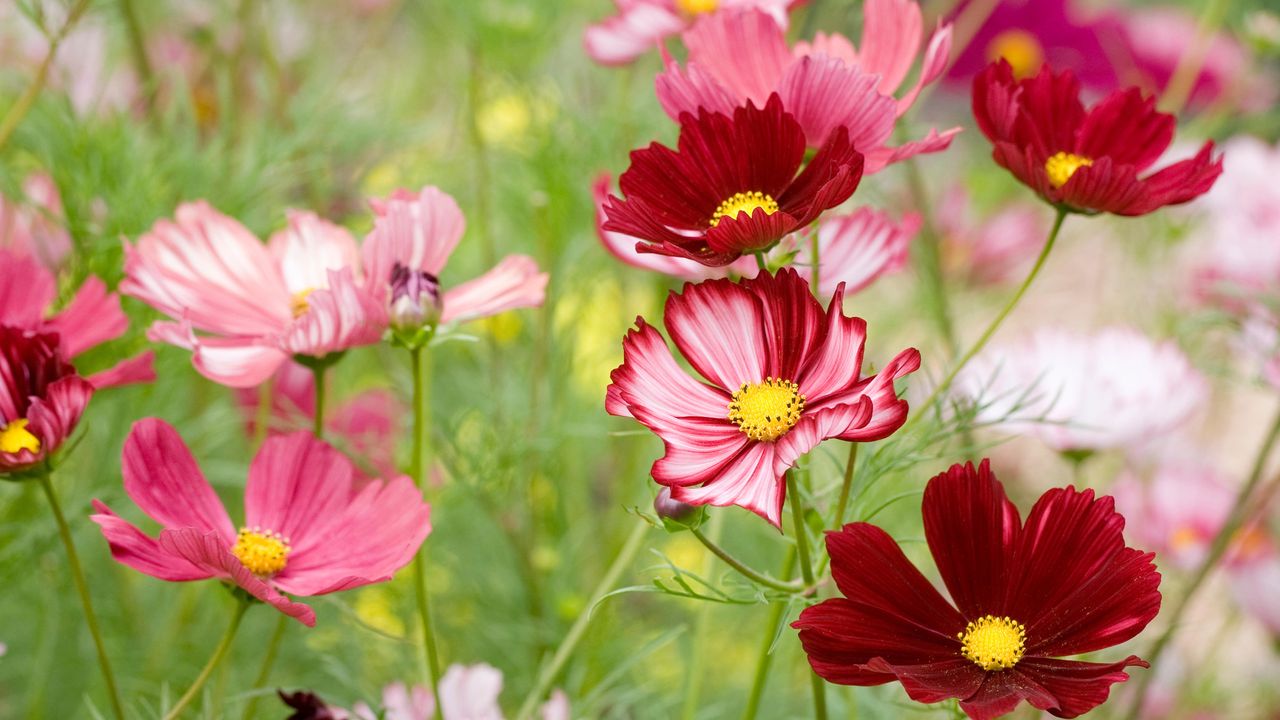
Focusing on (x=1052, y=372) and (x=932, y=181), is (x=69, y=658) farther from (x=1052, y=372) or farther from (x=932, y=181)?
(x=932, y=181)

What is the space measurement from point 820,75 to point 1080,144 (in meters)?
0.11

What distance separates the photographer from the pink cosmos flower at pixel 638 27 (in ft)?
1.93

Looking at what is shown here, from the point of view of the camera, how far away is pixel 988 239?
104cm

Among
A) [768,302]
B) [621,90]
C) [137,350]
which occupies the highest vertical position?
[621,90]

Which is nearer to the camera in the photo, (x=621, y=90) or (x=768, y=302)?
(x=768, y=302)

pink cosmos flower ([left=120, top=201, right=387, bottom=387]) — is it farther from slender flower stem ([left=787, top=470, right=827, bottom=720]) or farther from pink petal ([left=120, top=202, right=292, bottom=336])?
slender flower stem ([left=787, top=470, right=827, bottom=720])

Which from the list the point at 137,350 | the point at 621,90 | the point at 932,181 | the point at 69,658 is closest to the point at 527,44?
the point at 621,90

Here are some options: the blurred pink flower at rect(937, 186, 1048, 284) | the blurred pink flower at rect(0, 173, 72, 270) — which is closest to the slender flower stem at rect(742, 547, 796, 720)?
the blurred pink flower at rect(0, 173, 72, 270)

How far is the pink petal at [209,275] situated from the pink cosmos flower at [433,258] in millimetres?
51

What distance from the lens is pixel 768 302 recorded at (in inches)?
12.7

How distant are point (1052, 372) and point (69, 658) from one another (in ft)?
2.10

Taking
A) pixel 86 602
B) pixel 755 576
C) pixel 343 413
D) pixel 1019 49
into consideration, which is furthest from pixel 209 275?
pixel 1019 49

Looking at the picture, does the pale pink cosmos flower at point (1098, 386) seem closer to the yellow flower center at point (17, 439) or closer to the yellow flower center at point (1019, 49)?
the yellow flower center at point (17, 439)

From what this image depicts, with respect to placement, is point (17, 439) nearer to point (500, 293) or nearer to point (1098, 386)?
point (500, 293)
